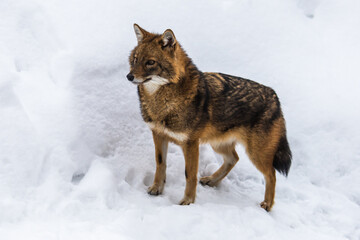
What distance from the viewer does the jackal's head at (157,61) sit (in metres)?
3.51

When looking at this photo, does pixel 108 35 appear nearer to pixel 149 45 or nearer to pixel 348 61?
pixel 149 45

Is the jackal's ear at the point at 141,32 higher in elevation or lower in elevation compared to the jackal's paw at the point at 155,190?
higher

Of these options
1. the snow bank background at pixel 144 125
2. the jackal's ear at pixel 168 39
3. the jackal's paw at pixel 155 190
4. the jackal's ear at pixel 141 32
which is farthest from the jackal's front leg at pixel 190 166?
the jackal's ear at pixel 141 32

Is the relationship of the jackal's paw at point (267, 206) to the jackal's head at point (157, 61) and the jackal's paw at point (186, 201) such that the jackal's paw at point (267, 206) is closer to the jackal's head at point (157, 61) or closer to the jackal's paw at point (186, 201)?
the jackal's paw at point (186, 201)

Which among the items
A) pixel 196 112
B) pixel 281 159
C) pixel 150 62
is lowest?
pixel 281 159

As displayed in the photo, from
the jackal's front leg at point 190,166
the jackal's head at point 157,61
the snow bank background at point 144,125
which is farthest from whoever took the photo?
the jackal's front leg at point 190,166

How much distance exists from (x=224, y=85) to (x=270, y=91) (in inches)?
27.4

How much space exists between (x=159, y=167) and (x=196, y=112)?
32.9 inches

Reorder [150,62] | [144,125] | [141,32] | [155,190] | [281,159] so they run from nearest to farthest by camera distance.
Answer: [150,62] → [141,32] → [155,190] → [281,159] → [144,125]

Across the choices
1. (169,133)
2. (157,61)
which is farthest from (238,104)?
(157,61)

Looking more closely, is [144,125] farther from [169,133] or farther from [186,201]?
[186,201]

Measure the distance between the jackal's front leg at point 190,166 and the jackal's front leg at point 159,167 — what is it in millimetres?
307

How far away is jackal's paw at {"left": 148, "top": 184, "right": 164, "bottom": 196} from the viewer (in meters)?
4.07

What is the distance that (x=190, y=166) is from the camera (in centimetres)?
394
